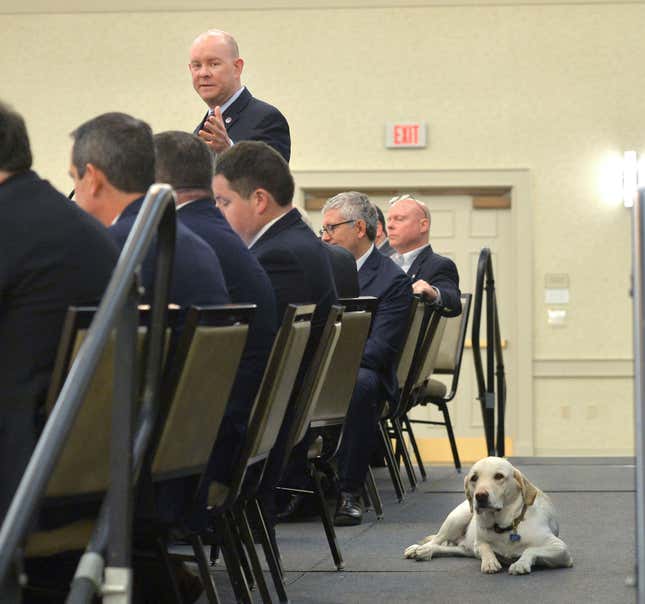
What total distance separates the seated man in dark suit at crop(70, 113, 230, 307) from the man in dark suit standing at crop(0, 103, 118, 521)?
0.36 metres

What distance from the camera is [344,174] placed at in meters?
11.0

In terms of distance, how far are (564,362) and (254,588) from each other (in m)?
7.56

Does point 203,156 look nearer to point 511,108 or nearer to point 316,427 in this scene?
point 316,427

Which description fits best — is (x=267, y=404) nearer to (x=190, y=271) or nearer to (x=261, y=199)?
(x=190, y=271)

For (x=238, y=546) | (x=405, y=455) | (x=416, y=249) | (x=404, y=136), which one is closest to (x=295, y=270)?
(x=238, y=546)

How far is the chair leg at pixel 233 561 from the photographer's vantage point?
2875 mm

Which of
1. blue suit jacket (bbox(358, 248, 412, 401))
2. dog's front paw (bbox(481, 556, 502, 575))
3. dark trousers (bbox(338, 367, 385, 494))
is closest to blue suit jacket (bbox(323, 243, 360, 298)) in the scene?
dark trousers (bbox(338, 367, 385, 494))

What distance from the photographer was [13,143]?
94.8 inches

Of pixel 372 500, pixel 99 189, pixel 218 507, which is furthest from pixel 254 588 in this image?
pixel 372 500

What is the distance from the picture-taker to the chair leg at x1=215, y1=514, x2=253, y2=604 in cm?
288

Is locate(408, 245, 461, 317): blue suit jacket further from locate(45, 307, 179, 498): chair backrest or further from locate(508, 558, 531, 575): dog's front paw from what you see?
locate(45, 307, 179, 498): chair backrest

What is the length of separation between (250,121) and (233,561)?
2103mm

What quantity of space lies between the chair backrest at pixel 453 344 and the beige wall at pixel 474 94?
138 inches

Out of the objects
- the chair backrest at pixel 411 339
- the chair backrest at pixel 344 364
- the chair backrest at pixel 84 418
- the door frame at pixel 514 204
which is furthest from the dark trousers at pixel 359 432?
the door frame at pixel 514 204
